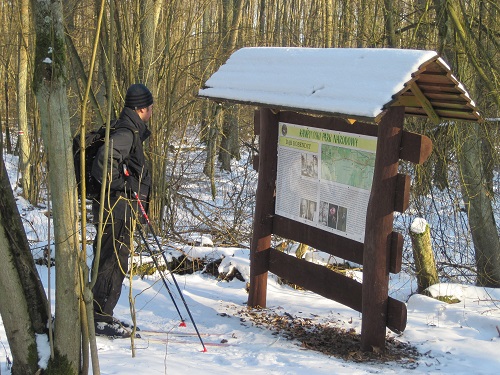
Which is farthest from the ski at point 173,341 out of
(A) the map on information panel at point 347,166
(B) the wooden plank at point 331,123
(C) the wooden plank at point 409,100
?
(C) the wooden plank at point 409,100

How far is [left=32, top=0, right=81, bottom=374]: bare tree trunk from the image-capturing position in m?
3.08

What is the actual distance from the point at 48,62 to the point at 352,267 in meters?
5.03

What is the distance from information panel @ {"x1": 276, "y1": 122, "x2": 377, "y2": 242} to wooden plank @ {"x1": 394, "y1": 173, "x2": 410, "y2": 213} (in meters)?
0.26

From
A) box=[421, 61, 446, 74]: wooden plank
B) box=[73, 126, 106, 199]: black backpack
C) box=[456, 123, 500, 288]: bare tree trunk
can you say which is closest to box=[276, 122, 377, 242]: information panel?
box=[421, 61, 446, 74]: wooden plank

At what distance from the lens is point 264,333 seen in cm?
507

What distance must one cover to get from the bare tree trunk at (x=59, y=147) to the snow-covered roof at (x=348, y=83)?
5.95ft

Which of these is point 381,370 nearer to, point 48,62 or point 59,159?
point 59,159

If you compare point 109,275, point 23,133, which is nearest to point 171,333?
point 109,275

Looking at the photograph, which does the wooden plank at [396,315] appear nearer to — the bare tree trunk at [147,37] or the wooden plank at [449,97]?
the wooden plank at [449,97]

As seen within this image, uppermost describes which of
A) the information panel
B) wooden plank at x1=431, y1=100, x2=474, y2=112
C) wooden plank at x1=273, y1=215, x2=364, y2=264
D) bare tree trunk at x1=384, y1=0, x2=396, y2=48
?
bare tree trunk at x1=384, y1=0, x2=396, y2=48

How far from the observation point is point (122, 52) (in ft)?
25.9

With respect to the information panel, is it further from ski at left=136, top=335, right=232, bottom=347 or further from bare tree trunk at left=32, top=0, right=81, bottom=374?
bare tree trunk at left=32, top=0, right=81, bottom=374

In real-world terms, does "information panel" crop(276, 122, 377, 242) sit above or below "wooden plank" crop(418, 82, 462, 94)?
below

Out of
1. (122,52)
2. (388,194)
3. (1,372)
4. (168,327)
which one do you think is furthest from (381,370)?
(122,52)
